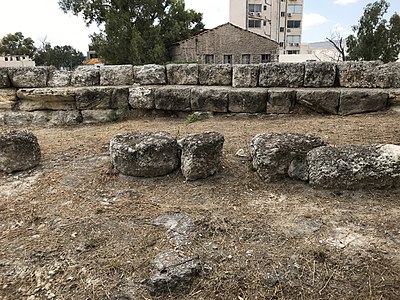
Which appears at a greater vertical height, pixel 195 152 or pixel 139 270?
pixel 195 152

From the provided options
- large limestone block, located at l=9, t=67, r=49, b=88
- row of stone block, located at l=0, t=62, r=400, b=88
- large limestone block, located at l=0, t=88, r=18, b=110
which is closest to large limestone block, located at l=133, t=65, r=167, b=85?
row of stone block, located at l=0, t=62, r=400, b=88

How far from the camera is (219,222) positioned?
2.65m

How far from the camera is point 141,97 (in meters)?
6.25

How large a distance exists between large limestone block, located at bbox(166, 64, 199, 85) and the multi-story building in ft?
123

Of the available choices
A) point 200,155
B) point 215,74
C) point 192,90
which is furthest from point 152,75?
point 200,155

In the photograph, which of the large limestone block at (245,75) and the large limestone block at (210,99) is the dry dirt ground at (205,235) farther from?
the large limestone block at (245,75)

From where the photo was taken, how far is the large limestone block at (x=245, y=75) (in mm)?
6258

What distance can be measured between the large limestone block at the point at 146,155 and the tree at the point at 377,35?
17998mm

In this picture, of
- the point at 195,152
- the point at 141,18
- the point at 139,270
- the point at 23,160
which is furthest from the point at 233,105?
the point at 141,18

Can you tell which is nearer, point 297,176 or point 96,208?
point 96,208

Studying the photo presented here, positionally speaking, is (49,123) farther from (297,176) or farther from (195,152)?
(297,176)

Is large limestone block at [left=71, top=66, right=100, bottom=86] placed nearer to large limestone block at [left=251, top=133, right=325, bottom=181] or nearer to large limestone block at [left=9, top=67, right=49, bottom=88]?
large limestone block at [left=9, top=67, right=49, bottom=88]

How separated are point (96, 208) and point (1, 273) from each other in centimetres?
92

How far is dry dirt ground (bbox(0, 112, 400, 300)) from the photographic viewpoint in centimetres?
201
